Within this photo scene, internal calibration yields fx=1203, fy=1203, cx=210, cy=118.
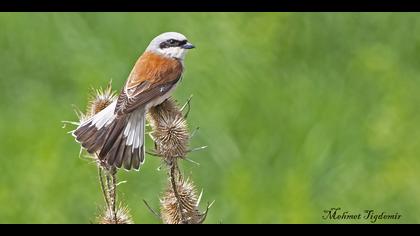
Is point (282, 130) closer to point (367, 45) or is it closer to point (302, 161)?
point (302, 161)

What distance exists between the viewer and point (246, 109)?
10.4 metres

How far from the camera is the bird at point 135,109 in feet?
19.6

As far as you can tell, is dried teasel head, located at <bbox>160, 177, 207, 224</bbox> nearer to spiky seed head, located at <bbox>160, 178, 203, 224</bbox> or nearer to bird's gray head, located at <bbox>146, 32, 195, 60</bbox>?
spiky seed head, located at <bbox>160, 178, 203, 224</bbox>

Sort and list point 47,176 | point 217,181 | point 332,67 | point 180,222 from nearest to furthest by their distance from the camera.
→ point 180,222, point 47,176, point 217,181, point 332,67

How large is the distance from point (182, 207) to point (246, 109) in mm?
4830

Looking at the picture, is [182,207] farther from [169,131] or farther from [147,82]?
[147,82]

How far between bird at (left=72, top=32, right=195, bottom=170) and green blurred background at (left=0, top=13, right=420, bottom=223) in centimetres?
224

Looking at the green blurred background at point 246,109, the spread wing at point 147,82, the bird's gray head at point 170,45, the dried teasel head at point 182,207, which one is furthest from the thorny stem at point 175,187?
the green blurred background at point 246,109

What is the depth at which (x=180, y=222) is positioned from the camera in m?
5.54

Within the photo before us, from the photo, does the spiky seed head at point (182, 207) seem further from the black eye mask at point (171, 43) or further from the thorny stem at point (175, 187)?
the black eye mask at point (171, 43)

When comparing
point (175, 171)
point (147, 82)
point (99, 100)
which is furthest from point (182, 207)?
point (147, 82)

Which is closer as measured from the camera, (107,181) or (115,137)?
(107,181)

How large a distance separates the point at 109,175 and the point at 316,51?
5957 millimetres
